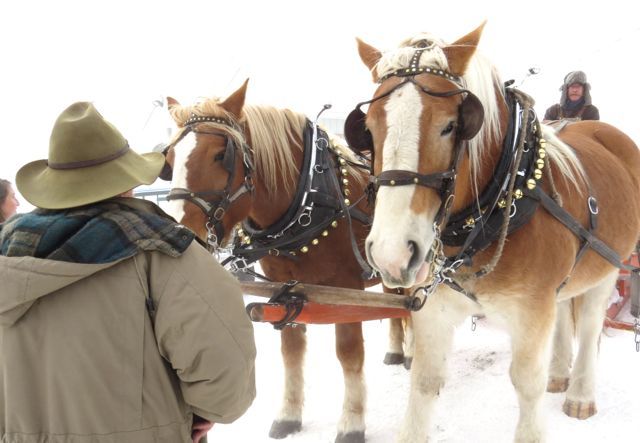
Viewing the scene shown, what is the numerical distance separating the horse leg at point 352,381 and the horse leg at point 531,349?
36.0 inches

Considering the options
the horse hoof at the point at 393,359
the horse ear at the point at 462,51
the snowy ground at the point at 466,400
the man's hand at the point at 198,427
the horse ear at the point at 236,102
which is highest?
the horse ear at the point at 462,51

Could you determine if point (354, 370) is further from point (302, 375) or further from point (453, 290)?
point (453, 290)

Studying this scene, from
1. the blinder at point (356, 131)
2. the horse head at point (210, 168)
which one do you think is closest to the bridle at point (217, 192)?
the horse head at point (210, 168)

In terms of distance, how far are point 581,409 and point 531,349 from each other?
119cm

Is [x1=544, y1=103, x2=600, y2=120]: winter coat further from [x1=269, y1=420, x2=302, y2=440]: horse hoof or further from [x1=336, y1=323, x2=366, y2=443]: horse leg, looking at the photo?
[x1=269, y1=420, x2=302, y2=440]: horse hoof

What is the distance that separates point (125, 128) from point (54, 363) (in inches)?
366

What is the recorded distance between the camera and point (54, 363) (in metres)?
1.08

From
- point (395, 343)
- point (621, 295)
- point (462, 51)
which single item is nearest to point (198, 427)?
point (462, 51)


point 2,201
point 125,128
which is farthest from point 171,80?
point 2,201

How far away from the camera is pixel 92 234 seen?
3.44ft

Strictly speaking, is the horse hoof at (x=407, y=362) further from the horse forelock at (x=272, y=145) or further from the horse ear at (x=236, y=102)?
the horse ear at (x=236, y=102)

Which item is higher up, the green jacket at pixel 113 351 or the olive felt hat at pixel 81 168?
the olive felt hat at pixel 81 168

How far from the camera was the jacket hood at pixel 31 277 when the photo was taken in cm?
98

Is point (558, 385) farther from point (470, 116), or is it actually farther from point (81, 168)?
point (81, 168)
